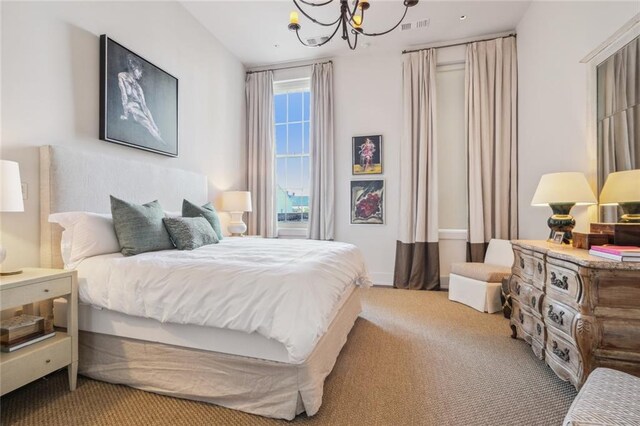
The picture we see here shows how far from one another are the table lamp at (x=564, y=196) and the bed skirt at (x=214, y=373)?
1.97 metres

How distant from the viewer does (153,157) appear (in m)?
3.10

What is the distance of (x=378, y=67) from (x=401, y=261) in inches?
112

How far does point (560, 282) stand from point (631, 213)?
2.23 ft

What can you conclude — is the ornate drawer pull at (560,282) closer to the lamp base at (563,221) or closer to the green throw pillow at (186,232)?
the lamp base at (563,221)

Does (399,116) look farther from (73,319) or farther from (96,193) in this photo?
(73,319)

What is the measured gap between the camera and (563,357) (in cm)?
174

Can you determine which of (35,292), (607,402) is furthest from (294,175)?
(607,402)

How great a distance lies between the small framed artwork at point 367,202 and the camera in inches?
174

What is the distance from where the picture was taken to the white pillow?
198 centimetres

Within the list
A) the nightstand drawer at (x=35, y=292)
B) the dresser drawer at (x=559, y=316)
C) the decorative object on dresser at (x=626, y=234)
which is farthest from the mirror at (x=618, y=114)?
the nightstand drawer at (x=35, y=292)

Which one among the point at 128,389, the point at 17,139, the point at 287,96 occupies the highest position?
the point at 287,96

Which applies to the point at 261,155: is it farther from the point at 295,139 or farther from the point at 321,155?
the point at 321,155

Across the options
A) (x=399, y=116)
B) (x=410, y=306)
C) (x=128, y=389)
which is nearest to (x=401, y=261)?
(x=410, y=306)

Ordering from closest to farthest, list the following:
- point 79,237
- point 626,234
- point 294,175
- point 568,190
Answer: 1. point 626,234
2. point 79,237
3. point 568,190
4. point 294,175
